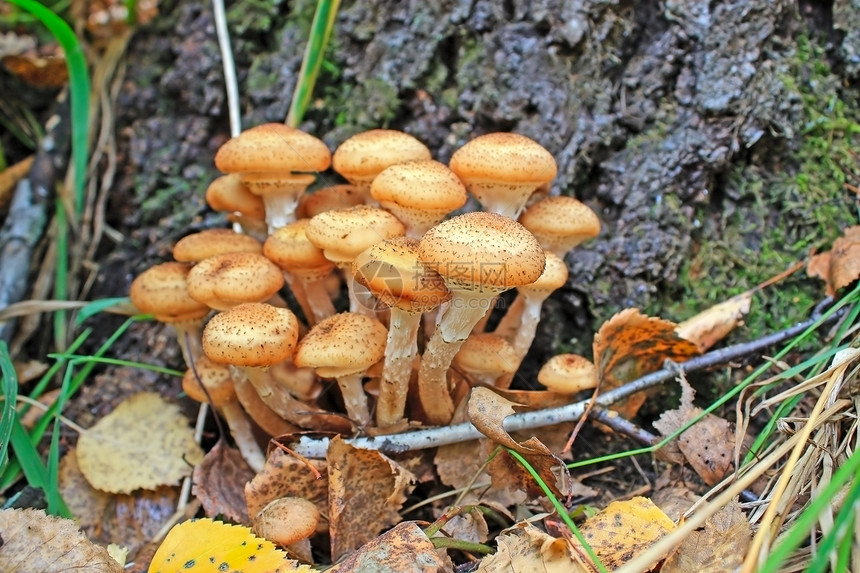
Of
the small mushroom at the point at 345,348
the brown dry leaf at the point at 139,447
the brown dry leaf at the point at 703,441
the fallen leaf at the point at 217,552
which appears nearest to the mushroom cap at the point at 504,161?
the small mushroom at the point at 345,348

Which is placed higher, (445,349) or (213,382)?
(445,349)

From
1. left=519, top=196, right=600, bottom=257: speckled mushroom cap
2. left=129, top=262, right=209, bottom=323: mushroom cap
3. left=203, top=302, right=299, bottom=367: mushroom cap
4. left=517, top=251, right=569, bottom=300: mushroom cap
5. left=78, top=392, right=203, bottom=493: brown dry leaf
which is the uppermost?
left=519, top=196, right=600, bottom=257: speckled mushroom cap

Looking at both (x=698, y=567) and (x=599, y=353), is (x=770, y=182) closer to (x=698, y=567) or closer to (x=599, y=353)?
(x=599, y=353)

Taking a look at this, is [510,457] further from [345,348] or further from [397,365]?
[345,348]

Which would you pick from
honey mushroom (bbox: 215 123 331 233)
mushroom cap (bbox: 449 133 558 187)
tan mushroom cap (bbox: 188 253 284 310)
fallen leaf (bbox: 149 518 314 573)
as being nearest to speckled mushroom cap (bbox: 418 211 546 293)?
mushroom cap (bbox: 449 133 558 187)

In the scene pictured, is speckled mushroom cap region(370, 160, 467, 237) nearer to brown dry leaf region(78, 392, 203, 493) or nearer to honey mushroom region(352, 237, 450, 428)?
honey mushroom region(352, 237, 450, 428)

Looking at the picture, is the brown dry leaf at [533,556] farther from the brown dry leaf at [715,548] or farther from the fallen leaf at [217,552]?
the fallen leaf at [217,552]

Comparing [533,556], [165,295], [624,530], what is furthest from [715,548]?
[165,295]
